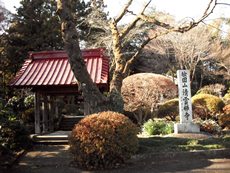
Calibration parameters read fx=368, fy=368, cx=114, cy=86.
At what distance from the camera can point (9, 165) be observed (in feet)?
34.3

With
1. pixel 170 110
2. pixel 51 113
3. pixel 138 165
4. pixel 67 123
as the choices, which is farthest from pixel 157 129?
pixel 67 123

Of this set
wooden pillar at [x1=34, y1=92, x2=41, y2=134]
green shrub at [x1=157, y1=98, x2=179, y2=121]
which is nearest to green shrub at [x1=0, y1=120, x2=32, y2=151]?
wooden pillar at [x1=34, y1=92, x2=41, y2=134]

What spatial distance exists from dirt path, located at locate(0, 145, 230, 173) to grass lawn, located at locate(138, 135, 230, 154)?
1.72 ft

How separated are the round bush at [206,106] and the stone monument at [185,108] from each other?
5643 millimetres

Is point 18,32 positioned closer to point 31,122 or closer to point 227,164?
point 31,122

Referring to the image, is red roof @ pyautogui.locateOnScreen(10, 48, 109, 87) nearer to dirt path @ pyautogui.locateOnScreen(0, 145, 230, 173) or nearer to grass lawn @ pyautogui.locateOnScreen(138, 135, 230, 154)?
grass lawn @ pyautogui.locateOnScreen(138, 135, 230, 154)

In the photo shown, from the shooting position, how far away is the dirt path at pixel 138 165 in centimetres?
955

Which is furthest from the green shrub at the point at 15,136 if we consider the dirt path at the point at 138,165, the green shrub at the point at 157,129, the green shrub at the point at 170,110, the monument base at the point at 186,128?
the green shrub at the point at 170,110

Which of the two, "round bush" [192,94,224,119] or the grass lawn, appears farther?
"round bush" [192,94,224,119]

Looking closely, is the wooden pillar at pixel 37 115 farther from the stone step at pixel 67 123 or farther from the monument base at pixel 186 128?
the monument base at pixel 186 128

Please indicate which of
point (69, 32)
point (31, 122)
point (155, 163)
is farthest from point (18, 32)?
point (155, 163)

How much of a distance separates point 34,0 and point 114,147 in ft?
67.1

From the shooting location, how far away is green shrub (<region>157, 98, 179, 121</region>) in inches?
814

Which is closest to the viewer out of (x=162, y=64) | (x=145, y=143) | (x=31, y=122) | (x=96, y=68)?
(x=145, y=143)
